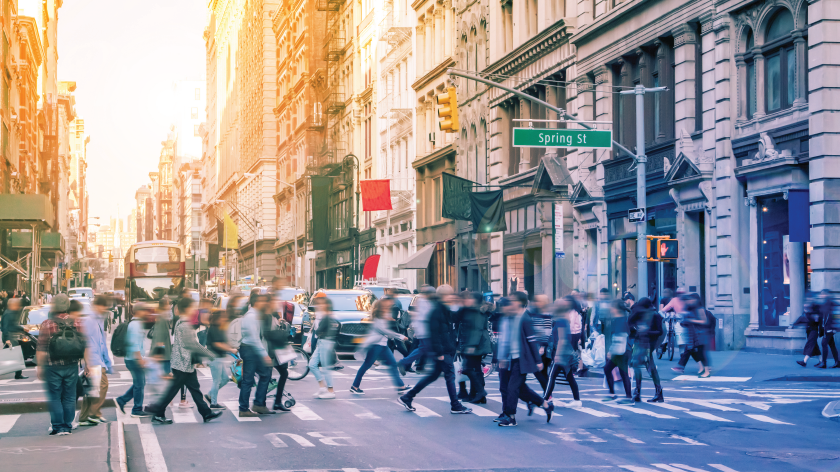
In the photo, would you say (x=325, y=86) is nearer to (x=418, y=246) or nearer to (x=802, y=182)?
(x=418, y=246)

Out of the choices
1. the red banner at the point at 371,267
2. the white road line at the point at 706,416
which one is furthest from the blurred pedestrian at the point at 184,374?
the red banner at the point at 371,267

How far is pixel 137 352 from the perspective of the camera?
50.5 ft

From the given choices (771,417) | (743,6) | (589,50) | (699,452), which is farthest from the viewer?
(589,50)

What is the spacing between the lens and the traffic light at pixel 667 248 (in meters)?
23.6

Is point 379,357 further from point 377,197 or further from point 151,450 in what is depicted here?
point 377,197

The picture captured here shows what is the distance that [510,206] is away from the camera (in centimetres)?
4253

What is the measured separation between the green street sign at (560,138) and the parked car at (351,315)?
690cm

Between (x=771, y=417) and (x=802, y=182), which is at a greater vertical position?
(x=802, y=182)

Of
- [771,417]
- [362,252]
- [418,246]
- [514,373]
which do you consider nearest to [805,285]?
[771,417]

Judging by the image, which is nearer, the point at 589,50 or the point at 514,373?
the point at 514,373

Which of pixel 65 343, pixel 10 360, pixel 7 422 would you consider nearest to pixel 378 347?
pixel 10 360

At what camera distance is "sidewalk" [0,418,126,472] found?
1036cm

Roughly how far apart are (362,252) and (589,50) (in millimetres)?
35243

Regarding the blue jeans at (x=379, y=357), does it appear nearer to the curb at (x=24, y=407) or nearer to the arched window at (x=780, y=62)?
the curb at (x=24, y=407)
